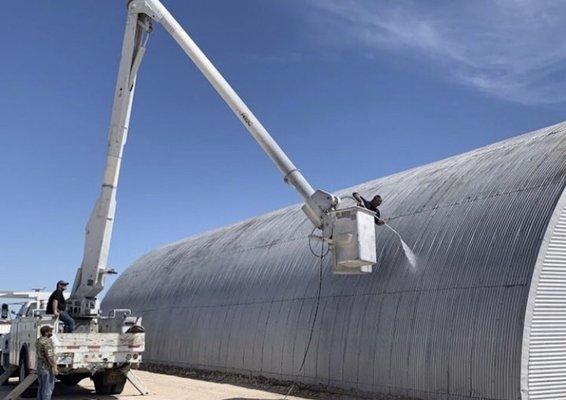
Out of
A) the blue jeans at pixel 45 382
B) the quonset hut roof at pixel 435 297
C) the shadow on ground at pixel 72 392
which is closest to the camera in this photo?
the quonset hut roof at pixel 435 297

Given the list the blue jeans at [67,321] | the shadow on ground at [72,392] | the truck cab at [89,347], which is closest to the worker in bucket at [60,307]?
the blue jeans at [67,321]

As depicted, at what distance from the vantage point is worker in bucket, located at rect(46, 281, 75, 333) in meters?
19.4

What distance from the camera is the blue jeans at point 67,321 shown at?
19562 millimetres

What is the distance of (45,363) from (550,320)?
483 inches

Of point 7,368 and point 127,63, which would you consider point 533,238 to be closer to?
point 127,63

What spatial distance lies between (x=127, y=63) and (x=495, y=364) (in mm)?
13856

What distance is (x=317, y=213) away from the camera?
17766 mm

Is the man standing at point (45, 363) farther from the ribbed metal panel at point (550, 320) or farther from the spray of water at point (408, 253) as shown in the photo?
the ribbed metal panel at point (550, 320)

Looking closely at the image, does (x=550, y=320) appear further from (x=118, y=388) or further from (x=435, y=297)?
(x=118, y=388)

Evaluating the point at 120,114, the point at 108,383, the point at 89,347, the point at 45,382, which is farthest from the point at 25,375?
the point at 120,114

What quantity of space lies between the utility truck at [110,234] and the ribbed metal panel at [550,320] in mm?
4213

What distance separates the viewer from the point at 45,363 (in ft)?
52.3

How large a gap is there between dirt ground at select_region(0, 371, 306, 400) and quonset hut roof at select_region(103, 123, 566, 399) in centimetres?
153

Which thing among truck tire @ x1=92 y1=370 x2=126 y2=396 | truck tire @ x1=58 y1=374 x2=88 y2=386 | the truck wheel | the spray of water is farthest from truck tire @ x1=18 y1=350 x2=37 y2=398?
the spray of water
